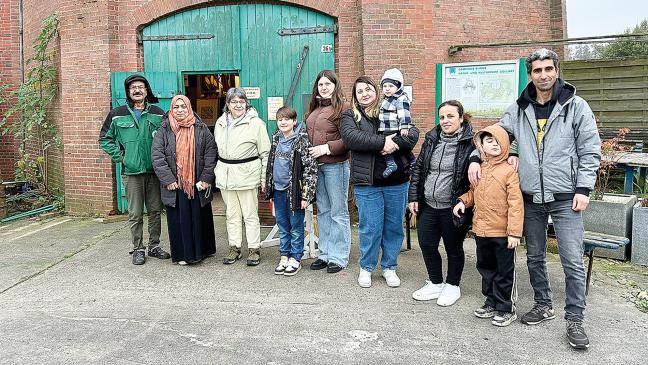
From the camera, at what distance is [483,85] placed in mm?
6203

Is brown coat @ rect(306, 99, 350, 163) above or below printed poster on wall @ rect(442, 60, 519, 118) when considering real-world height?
below

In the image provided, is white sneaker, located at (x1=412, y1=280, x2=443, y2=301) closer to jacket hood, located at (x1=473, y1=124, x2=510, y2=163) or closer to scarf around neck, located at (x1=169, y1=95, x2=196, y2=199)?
jacket hood, located at (x1=473, y1=124, x2=510, y2=163)

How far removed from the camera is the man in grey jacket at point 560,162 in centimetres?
351

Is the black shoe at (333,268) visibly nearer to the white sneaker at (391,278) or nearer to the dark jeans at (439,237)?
the white sneaker at (391,278)

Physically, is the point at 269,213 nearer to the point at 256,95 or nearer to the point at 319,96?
the point at 256,95

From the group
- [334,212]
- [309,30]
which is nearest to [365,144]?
[334,212]

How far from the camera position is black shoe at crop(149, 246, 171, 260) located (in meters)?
5.61

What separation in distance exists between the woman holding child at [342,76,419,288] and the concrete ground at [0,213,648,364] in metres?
0.38

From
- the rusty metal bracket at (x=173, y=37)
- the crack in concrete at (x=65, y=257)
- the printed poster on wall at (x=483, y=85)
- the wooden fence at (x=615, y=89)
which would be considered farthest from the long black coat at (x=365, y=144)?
the wooden fence at (x=615, y=89)

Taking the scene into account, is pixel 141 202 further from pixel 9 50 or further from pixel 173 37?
pixel 9 50

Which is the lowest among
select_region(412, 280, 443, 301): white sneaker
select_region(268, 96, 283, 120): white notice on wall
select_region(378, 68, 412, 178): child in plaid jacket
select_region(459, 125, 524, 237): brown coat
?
select_region(412, 280, 443, 301): white sneaker

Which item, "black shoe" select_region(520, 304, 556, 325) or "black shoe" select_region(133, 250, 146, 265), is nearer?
"black shoe" select_region(520, 304, 556, 325)

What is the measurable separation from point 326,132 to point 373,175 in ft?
2.08

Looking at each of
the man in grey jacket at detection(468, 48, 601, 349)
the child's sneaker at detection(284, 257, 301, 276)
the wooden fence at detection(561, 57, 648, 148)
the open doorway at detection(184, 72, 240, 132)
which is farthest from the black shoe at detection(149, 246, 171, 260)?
the wooden fence at detection(561, 57, 648, 148)
